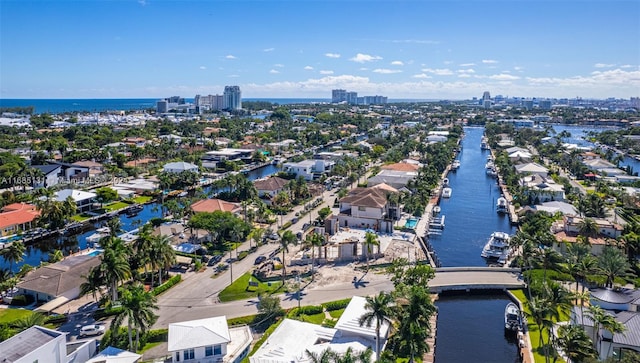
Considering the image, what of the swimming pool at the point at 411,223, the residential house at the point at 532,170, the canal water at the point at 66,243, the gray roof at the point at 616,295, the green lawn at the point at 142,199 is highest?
the residential house at the point at 532,170

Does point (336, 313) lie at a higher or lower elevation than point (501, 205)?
lower

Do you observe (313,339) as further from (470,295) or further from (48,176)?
(48,176)

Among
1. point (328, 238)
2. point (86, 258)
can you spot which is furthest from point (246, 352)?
point (328, 238)

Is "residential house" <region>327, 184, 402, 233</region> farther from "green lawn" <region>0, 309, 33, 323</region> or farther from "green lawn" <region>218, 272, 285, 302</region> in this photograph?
"green lawn" <region>0, 309, 33, 323</region>

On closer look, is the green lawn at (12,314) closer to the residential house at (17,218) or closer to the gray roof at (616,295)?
the residential house at (17,218)

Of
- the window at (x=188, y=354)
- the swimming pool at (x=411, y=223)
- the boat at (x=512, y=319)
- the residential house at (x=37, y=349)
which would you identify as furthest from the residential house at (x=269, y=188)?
the residential house at (x=37, y=349)

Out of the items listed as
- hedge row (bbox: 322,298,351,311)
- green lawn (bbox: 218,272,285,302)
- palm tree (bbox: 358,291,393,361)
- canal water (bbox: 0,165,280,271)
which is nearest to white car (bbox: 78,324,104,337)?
green lawn (bbox: 218,272,285,302)

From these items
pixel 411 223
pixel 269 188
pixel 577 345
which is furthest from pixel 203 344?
pixel 269 188
